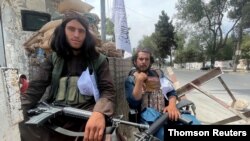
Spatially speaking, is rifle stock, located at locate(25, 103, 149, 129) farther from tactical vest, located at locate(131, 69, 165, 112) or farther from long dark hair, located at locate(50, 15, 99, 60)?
tactical vest, located at locate(131, 69, 165, 112)

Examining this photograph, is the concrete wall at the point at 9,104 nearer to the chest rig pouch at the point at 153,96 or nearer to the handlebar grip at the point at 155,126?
the handlebar grip at the point at 155,126

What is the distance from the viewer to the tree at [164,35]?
189 ft

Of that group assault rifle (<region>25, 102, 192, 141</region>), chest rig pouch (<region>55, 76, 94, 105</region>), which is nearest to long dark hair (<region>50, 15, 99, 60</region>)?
chest rig pouch (<region>55, 76, 94, 105</region>)

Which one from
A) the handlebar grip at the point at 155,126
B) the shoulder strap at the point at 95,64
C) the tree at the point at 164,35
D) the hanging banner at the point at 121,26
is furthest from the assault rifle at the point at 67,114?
the tree at the point at 164,35

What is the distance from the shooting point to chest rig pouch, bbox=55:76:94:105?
2064 millimetres

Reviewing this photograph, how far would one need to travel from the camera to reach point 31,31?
4277 mm

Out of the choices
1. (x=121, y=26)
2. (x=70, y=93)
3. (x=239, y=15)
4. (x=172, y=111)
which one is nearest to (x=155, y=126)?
(x=70, y=93)

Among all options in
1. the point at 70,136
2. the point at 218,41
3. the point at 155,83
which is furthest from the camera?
the point at 218,41

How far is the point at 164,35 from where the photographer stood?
58000mm

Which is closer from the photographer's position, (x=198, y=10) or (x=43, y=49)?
(x=43, y=49)

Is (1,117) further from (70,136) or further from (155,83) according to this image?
(155,83)

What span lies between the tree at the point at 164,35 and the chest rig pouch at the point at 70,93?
55.2m

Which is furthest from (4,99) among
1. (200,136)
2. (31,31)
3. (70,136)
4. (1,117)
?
(31,31)

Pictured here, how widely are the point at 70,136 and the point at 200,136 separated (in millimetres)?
1132
